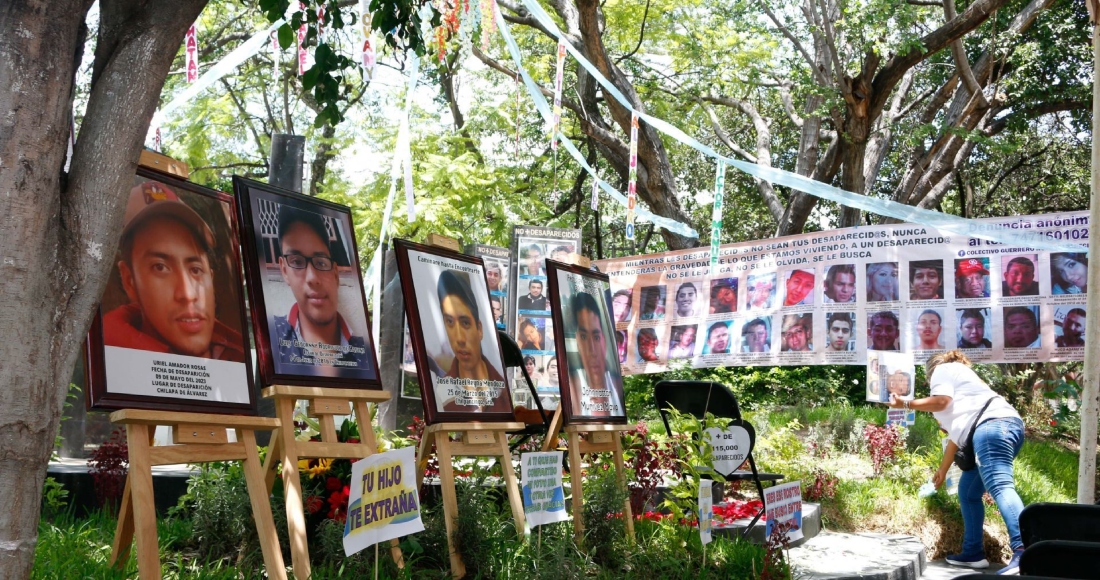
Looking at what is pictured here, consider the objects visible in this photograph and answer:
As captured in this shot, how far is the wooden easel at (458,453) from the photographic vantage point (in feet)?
14.1

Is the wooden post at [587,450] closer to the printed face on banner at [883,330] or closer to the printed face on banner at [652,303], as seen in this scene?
the printed face on banner at [883,330]

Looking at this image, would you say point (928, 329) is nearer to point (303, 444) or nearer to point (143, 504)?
point (303, 444)

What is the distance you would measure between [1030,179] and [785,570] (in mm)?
14845

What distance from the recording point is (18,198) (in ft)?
8.67

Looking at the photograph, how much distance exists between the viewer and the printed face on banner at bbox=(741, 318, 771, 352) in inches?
385

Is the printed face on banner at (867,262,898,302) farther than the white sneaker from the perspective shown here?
Yes

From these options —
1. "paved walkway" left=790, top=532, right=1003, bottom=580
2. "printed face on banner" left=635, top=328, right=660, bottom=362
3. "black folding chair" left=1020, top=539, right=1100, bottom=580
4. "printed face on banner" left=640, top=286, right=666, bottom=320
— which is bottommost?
"paved walkway" left=790, top=532, right=1003, bottom=580

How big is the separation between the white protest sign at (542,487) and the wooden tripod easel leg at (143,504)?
1456 millimetres

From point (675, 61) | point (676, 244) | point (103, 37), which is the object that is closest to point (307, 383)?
point (103, 37)

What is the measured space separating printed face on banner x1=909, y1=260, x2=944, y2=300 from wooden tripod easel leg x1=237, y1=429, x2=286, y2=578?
22.7 feet

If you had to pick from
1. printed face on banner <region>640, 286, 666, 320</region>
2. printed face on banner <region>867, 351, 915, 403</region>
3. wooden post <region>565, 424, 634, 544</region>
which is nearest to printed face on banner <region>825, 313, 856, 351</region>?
printed face on banner <region>867, 351, 915, 403</region>

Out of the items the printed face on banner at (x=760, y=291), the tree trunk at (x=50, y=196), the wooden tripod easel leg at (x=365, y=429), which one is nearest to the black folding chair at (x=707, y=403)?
the wooden tripod easel leg at (x=365, y=429)

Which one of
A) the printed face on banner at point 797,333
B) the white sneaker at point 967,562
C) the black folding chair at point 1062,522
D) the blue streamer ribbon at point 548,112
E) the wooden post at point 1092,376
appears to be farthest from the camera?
the printed face on banner at point 797,333

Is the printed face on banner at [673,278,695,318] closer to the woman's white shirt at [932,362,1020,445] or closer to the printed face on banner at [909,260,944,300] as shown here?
the printed face on banner at [909,260,944,300]
